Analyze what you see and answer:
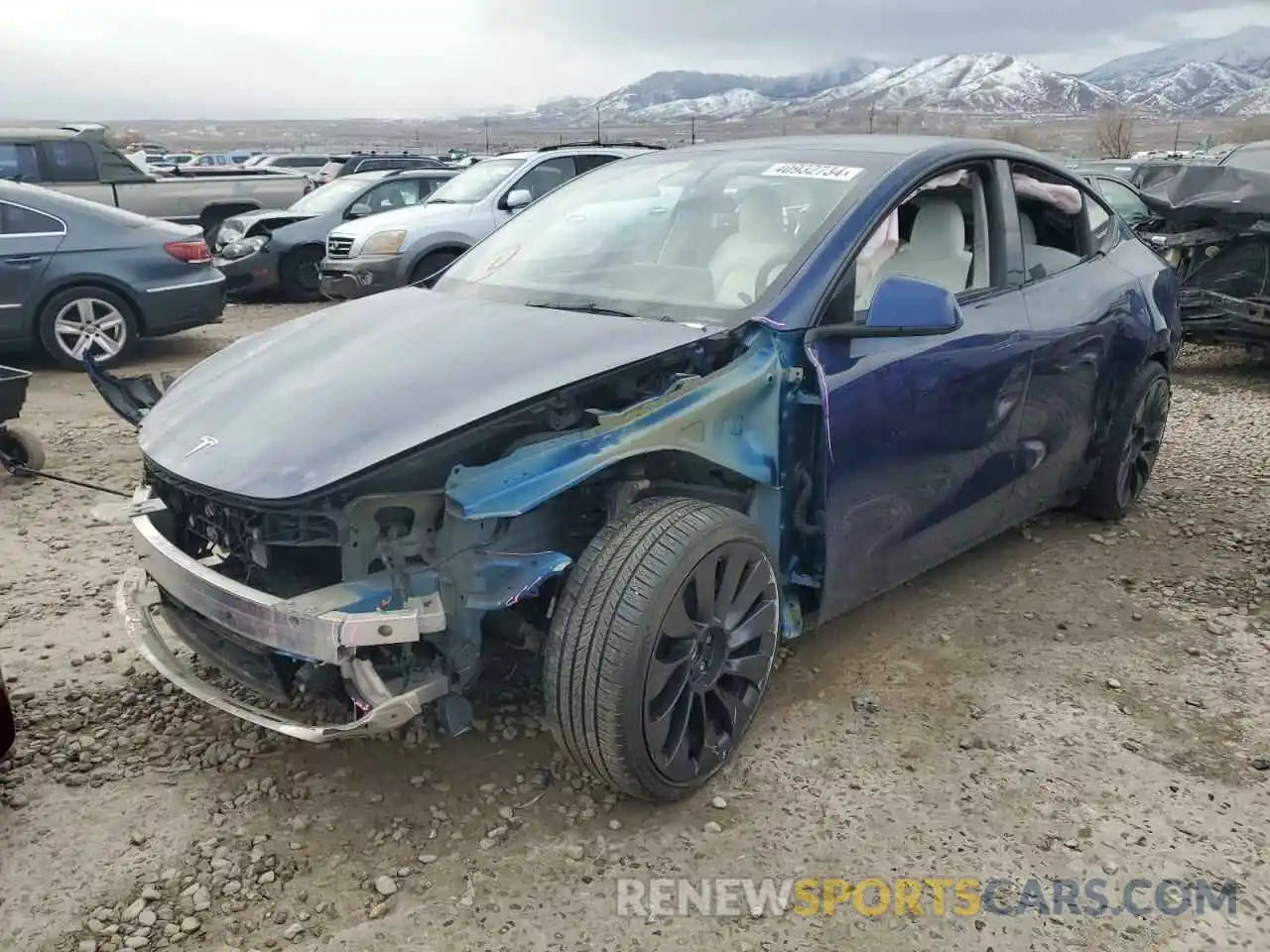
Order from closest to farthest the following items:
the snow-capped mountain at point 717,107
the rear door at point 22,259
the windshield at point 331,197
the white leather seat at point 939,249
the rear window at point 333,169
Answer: the white leather seat at point 939,249, the rear door at point 22,259, the windshield at point 331,197, the rear window at point 333,169, the snow-capped mountain at point 717,107

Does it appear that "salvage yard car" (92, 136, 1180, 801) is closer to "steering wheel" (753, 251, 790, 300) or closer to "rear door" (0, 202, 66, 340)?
"steering wheel" (753, 251, 790, 300)

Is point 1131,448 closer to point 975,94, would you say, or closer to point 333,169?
point 333,169

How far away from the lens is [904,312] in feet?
9.75

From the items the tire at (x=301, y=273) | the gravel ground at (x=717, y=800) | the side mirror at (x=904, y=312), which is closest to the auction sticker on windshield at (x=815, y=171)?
the side mirror at (x=904, y=312)

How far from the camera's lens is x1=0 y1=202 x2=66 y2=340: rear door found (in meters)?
7.59

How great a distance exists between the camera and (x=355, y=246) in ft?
32.7

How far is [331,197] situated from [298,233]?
3.28 ft

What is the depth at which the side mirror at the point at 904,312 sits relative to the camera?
117 inches

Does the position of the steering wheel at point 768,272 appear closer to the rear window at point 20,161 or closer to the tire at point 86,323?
the tire at point 86,323

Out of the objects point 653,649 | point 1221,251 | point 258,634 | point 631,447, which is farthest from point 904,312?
point 1221,251

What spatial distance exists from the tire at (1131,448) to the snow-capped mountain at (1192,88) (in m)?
146

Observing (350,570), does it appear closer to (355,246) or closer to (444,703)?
(444,703)

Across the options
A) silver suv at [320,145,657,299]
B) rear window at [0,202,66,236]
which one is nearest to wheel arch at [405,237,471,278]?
silver suv at [320,145,657,299]

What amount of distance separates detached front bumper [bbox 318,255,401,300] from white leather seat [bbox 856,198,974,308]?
690 centimetres
